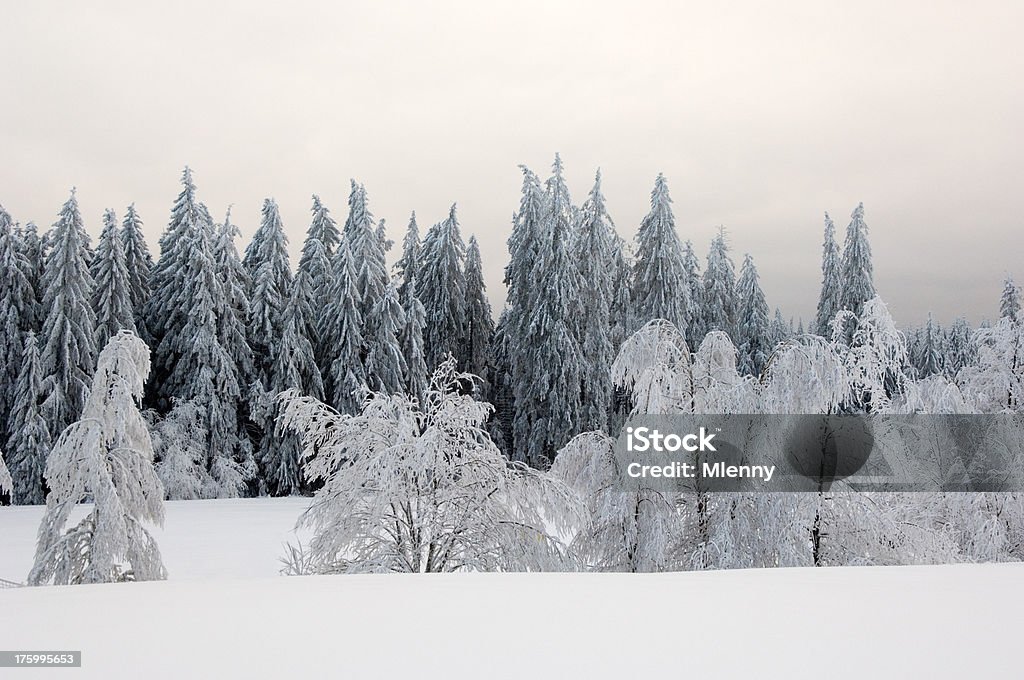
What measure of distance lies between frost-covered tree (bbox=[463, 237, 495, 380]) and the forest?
0.18 ft

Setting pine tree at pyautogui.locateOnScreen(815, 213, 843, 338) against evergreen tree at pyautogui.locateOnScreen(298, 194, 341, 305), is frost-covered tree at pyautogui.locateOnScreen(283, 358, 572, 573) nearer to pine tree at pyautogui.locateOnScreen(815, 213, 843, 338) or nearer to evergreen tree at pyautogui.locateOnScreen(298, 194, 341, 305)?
evergreen tree at pyautogui.locateOnScreen(298, 194, 341, 305)

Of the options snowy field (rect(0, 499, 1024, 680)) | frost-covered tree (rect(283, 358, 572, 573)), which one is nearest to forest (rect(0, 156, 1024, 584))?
frost-covered tree (rect(283, 358, 572, 573))

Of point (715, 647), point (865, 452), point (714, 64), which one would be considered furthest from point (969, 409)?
point (715, 647)

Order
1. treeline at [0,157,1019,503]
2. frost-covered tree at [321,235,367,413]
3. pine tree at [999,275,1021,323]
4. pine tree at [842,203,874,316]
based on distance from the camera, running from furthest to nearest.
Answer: pine tree at [842,203,874,316]
frost-covered tree at [321,235,367,413]
treeline at [0,157,1019,503]
pine tree at [999,275,1021,323]

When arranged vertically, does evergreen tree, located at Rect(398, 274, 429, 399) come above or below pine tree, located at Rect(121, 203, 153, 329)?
below

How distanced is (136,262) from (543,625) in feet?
38.6

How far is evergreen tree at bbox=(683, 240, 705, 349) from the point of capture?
18109mm

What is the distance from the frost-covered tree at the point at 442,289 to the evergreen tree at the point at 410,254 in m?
0.21

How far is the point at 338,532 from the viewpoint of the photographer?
5.79 metres

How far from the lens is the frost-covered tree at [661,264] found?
54.7ft

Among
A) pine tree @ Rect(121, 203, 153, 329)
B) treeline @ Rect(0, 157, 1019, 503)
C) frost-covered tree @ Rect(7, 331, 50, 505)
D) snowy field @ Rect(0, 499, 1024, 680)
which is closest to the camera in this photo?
snowy field @ Rect(0, 499, 1024, 680)

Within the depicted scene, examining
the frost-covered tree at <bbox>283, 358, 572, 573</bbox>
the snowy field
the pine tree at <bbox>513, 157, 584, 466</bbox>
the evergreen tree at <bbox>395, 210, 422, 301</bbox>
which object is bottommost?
the snowy field

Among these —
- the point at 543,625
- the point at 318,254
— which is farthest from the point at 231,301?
the point at 543,625

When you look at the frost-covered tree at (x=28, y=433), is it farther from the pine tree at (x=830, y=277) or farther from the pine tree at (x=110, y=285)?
the pine tree at (x=830, y=277)
